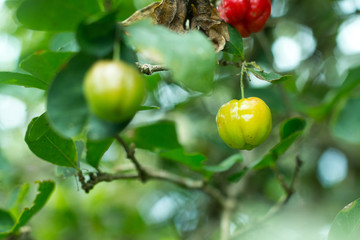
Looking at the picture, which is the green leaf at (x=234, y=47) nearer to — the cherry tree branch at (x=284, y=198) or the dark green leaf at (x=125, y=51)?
the dark green leaf at (x=125, y=51)

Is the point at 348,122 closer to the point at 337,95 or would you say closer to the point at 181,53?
the point at 337,95

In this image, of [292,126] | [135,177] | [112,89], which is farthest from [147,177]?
[112,89]

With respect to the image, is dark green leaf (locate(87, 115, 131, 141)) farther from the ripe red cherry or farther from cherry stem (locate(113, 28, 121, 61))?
the ripe red cherry

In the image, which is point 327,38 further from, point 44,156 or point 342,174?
point 44,156

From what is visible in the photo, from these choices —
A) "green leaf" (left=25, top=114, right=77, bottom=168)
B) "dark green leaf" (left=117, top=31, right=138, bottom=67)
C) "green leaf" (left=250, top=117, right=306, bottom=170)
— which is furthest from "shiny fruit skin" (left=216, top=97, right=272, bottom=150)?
"green leaf" (left=25, top=114, right=77, bottom=168)

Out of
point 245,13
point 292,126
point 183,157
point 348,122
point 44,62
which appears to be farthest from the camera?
point 348,122

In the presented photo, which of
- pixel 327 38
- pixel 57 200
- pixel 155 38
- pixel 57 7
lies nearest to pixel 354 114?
pixel 327 38
